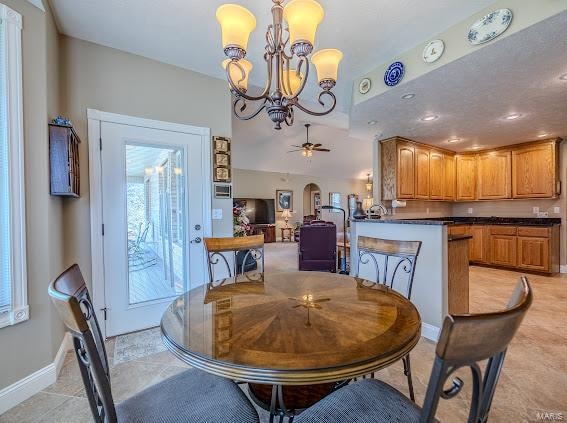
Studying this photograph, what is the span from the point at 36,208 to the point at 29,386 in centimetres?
111

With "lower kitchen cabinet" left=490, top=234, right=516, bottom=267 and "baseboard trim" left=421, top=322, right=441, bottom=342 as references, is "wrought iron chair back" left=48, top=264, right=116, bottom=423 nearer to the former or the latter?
"baseboard trim" left=421, top=322, right=441, bottom=342

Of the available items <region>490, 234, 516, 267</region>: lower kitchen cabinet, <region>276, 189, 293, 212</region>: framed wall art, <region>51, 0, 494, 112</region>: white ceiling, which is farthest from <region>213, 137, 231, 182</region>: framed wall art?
<region>276, 189, 293, 212</region>: framed wall art

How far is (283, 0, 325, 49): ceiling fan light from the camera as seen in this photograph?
142 centimetres

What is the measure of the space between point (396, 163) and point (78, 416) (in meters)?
4.54

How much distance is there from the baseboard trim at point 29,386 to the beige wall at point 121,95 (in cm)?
74

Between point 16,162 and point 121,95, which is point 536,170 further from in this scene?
point 16,162

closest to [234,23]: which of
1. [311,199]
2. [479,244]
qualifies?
[479,244]

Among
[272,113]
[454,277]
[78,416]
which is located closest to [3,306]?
[78,416]

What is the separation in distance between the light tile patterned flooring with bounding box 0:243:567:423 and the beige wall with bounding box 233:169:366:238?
729cm

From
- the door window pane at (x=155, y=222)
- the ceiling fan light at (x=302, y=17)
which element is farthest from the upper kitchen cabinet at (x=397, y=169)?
the ceiling fan light at (x=302, y=17)

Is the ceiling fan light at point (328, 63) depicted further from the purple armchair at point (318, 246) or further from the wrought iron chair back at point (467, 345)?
the purple armchair at point (318, 246)

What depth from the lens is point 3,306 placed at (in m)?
1.63

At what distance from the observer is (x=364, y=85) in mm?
2979

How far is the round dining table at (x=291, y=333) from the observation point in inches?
31.4
